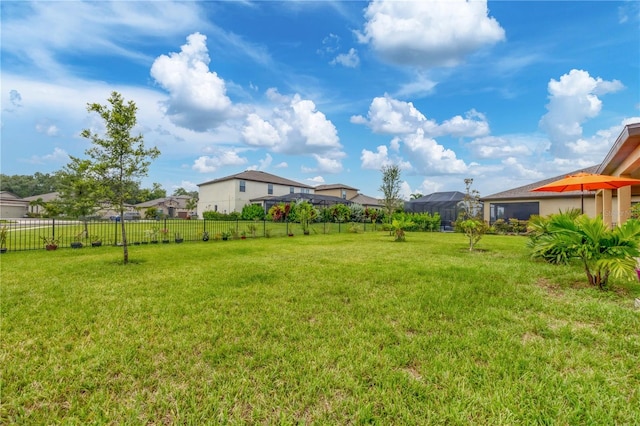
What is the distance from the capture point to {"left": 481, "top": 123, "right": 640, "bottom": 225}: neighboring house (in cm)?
874

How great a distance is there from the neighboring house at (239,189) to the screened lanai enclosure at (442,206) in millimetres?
19711

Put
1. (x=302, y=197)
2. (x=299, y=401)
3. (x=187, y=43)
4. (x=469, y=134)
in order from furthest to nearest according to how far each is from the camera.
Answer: (x=302, y=197) < (x=469, y=134) < (x=187, y=43) < (x=299, y=401)

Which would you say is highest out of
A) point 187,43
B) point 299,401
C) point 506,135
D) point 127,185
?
point 187,43

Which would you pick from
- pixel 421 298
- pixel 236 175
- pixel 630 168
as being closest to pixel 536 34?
pixel 630 168

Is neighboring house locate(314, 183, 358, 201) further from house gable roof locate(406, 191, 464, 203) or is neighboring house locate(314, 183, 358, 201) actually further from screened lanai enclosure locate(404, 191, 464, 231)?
house gable roof locate(406, 191, 464, 203)

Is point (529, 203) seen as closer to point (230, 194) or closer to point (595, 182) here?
point (595, 182)

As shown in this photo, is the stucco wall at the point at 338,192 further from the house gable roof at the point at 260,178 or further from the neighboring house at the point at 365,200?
the house gable roof at the point at 260,178

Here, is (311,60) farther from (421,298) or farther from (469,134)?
(421,298)

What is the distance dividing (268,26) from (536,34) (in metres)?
10.1

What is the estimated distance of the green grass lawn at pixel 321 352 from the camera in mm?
2162

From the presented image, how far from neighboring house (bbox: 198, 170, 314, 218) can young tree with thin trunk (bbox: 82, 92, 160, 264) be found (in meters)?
28.4

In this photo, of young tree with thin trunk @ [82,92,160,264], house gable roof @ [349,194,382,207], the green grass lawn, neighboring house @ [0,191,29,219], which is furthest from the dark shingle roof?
neighboring house @ [0,191,29,219]

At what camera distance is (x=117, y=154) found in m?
7.62

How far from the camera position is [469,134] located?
18.2 metres
